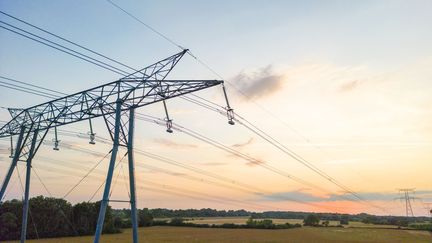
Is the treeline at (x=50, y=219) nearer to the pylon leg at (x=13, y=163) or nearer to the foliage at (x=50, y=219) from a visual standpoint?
the foliage at (x=50, y=219)

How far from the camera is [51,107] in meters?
25.9

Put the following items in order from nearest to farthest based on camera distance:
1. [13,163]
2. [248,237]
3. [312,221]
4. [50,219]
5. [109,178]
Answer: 1. [109,178]
2. [13,163]
3. [248,237]
4. [50,219]
5. [312,221]

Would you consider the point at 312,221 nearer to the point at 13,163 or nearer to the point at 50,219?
the point at 50,219

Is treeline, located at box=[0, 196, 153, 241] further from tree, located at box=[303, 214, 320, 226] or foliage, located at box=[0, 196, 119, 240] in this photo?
tree, located at box=[303, 214, 320, 226]

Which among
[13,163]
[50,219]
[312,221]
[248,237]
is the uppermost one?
[13,163]

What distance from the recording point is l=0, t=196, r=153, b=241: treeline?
85312 mm

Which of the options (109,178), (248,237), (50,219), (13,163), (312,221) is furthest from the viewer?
(312,221)

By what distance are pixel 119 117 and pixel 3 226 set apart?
7818 cm

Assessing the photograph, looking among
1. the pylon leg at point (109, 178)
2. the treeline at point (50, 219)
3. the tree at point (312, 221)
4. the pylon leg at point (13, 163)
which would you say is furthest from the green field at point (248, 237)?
the tree at point (312, 221)

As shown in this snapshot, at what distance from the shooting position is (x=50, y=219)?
3703 inches

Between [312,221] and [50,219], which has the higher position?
[50,219]

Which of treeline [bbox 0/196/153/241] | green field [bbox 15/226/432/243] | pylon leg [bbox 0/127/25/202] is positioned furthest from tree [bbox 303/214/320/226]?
pylon leg [bbox 0/127/25/202]

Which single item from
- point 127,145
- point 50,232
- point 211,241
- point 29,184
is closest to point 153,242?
point 211,241

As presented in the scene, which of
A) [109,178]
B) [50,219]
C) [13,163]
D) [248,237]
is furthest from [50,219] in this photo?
→ [109,178]
